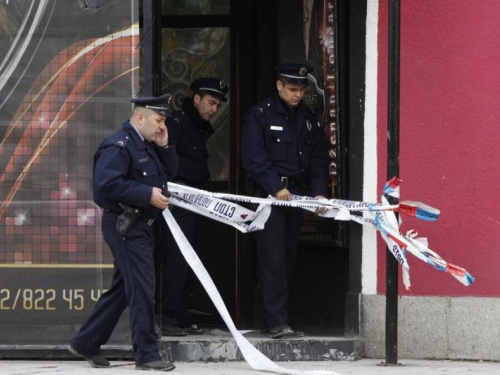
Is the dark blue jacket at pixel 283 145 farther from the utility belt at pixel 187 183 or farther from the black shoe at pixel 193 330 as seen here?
the black shoe at pixel 193 330

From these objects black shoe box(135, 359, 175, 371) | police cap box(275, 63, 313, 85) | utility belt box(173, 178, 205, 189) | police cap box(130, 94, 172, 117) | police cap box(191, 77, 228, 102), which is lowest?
black shoe box(135, 359, 175, 371)

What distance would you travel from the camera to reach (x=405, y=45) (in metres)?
9.87

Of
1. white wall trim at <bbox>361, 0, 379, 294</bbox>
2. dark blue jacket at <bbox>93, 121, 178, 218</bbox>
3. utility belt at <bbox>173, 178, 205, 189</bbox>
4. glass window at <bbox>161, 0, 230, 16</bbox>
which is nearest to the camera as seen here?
dark blue jacket at <bbox>93, 121, 178, 218</bbox>

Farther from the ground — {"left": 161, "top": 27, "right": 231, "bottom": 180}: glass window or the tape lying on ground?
{"left": 161, "top": 27, "right": 231, "bottom": 180}: glass window

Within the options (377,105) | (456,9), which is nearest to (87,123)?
(377,105)

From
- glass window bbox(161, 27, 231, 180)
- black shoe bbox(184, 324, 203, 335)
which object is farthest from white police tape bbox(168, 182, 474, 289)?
glass window bbox(161, 27, 231, 180)

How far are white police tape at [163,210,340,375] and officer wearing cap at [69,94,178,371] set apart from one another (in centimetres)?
39

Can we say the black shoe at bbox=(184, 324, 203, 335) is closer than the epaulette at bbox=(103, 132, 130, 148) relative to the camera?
No

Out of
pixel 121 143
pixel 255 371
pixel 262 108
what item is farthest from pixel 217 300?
pixel 262 108

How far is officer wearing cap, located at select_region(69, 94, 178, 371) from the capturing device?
8.79m

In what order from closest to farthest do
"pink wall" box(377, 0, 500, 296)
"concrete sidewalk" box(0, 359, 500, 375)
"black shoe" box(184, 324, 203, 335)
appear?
"concrete sidewalk" box(0, 359, 500, 375) → "pink wall" box(377, 0, 500, 296) → "black shoe" box(184, 324, 203, 335)

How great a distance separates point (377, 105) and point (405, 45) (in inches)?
19.0

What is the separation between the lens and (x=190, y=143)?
33.7 ft

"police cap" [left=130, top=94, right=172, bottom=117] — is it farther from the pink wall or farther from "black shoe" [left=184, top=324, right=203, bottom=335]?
"black shoe" [left=184, top=324, right=203, bottom=335]
